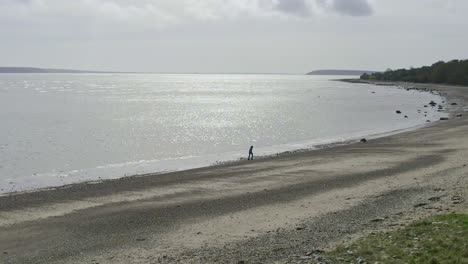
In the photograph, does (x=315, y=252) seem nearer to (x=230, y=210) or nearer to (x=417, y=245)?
(x=417, y=245)

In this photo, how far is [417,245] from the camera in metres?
9.68

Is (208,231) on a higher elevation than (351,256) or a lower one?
lower

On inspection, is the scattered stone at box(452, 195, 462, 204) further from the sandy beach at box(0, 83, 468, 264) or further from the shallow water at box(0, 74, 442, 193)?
the shallow water at box(0, 74, 442, 193)

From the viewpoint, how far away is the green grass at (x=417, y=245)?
8984mm

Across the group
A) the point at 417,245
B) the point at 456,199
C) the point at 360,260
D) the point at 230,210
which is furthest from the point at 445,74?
the point at 360,260

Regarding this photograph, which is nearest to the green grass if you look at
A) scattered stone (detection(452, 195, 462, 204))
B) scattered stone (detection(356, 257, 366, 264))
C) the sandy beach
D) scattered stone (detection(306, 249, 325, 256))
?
scattered stone (detection(356, 257, 366, 264))

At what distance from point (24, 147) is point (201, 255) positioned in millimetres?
29578

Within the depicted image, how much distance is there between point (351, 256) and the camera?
9.69 meters

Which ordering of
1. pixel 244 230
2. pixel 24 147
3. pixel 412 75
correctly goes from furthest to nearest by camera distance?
pixel 412 75, pixel 24 147, pixel 244 230

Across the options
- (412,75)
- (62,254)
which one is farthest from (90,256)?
(412,75)

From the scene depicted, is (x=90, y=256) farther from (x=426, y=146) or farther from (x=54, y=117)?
(x=54, y=117)

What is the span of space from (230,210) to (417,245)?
7695 mm

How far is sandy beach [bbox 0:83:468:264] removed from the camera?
12266 mm

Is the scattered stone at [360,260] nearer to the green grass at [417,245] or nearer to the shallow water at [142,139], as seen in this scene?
the green grass at [417,245]
